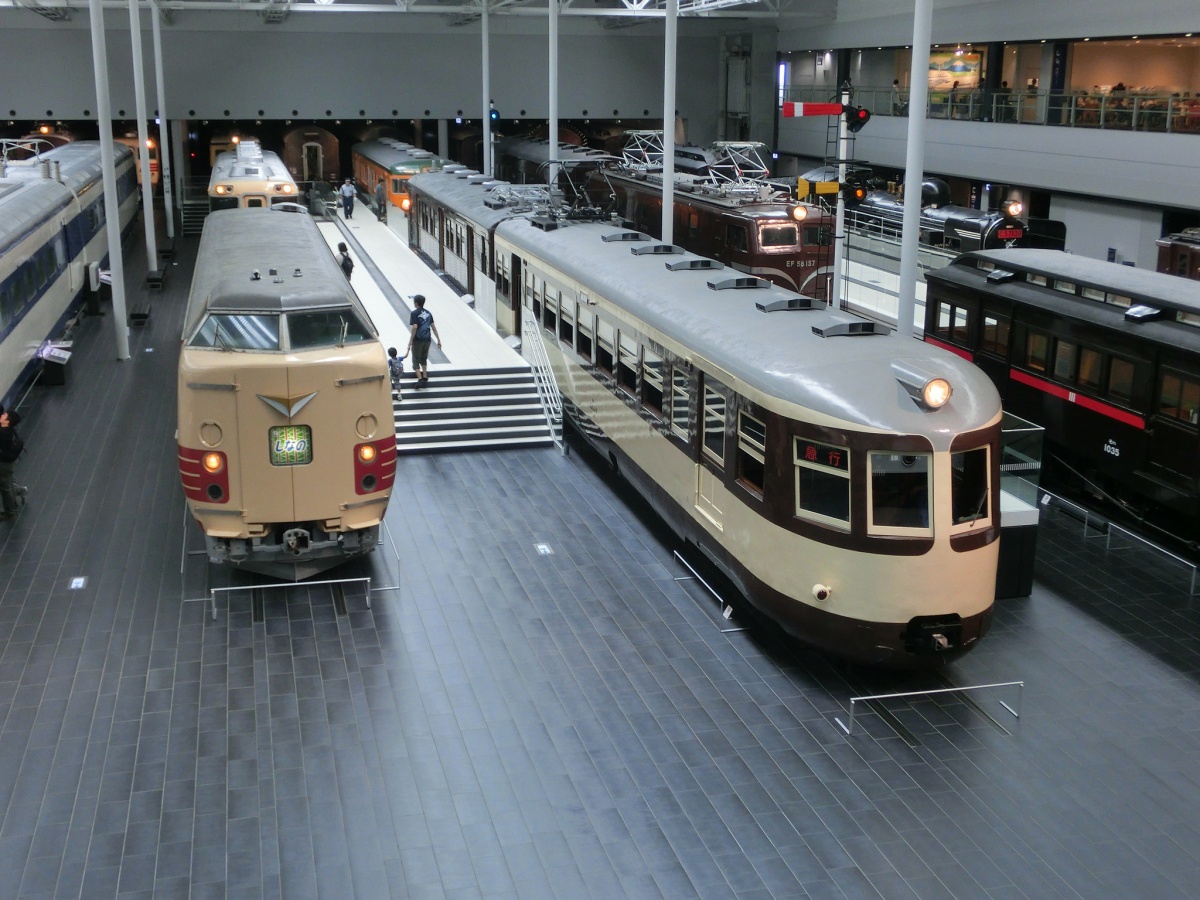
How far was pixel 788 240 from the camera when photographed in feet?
71.6

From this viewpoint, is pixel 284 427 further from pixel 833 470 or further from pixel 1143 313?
pixel 1143 313

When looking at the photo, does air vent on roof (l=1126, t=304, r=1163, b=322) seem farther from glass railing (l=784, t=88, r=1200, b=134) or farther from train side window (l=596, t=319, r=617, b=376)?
glass railing (l=784, t=88, r=1200, b=134)

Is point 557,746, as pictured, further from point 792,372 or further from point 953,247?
point 953,247

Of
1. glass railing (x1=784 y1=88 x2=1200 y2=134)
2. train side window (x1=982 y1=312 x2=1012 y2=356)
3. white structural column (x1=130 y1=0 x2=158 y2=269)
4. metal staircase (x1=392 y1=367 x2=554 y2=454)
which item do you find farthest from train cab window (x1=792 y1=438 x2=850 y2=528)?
white structural column (x1=130 y1=0 x2=158 y2=269)

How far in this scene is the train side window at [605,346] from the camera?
569 inches

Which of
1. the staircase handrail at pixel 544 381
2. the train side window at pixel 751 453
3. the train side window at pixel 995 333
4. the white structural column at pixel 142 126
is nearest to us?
the train side window at pixel 751 453

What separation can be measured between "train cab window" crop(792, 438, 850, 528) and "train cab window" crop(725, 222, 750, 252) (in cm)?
1250

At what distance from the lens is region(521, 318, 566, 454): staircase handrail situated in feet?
55.6

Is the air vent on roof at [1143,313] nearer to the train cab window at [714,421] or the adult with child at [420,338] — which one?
the train cab window at [714,421]

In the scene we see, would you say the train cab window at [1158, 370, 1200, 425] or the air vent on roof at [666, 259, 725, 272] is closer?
the train cab window at [1158, 370, 1200, 425]

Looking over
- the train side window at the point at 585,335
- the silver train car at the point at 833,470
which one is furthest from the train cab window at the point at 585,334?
the silver train car at the point at 833,470

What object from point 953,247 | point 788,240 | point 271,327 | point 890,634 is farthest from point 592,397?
point 953,247

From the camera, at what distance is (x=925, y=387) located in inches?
367

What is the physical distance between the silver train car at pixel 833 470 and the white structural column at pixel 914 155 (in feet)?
7.12
